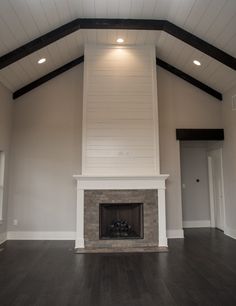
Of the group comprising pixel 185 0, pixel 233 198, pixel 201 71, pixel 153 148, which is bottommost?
pixel 233 198

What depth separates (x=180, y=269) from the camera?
12.6 feet

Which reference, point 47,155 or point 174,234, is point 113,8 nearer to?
point 47,155

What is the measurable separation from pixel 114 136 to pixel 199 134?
86.7 inches

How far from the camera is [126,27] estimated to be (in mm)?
4930

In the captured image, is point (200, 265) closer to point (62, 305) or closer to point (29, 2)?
point (62, 305)

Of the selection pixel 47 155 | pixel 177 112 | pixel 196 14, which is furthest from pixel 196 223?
pixel 196 14

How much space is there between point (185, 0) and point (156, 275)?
437 centimetres

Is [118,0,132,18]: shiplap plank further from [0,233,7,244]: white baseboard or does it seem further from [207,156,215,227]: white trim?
[0,233,7,244]: white baseboard

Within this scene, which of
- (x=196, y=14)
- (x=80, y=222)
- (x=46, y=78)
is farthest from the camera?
(x=46, y=78)

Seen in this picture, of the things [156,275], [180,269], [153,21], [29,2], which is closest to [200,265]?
[180,269]

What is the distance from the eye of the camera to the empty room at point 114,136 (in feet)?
13.7

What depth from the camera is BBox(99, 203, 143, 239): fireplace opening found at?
5.38 m

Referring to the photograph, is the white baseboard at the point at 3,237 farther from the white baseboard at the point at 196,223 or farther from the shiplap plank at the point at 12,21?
the white baseboard at the point at 196,223

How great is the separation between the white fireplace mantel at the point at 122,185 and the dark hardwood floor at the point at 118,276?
0.52 metres
